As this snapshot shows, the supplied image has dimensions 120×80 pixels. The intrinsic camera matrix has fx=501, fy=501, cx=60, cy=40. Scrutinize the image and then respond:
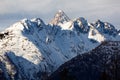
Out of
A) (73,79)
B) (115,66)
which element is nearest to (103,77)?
(115,66)

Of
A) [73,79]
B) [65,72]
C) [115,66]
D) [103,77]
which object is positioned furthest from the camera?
[73,79]

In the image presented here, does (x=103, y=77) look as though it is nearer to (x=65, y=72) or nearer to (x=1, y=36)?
(x=65, y=72)

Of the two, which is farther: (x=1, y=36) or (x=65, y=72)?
(x=65, y=72)

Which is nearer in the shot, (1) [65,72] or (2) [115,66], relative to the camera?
(2) [115,66]

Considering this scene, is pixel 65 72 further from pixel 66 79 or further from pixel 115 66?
pixel 115 66

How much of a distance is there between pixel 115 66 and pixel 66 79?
2581 cm

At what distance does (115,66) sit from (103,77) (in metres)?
11.6

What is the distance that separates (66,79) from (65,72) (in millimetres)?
2230

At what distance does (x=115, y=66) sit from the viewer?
104875 mm

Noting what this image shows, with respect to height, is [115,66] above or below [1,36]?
below

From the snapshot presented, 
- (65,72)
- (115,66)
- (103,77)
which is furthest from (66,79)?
(115,66)

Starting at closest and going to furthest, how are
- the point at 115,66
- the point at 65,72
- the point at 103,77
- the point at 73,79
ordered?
the point at 115,66, the point at 103,77, the point at 65,72, the point at 73,79

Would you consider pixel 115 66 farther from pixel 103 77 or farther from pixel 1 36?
pixel 1 36

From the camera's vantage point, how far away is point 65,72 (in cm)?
12706
